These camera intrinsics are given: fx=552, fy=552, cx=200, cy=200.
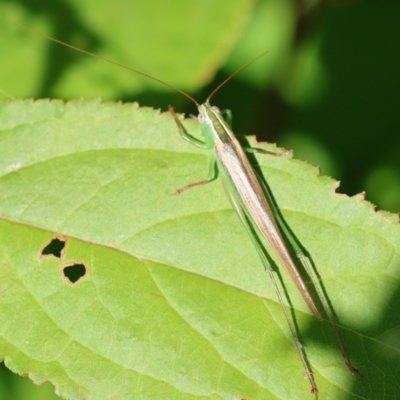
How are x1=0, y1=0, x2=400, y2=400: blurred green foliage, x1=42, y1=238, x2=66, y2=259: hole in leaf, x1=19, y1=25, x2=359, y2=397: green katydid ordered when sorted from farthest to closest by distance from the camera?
x1=0, y1=0, x2=400, y2=400: blurred green foliage, x1=42, y1=238, x2=66, y2=259: hole in leaf, x1=19, y1=25, x2=359, y2=397: green katydid

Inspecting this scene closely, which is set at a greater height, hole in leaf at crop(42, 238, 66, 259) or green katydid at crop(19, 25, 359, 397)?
green katydid at crop(19, 25, 359, 397)

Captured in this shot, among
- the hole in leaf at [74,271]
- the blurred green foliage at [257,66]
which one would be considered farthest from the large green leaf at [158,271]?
the blurred green foliage at [257,66]

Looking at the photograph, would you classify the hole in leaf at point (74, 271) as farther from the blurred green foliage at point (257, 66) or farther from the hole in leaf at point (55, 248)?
the blurred green foliage at point (257, 66)

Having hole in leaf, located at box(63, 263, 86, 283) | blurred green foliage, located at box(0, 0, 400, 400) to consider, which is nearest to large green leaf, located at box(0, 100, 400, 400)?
hole in leaf, located at box(63, 263, 86, 283)

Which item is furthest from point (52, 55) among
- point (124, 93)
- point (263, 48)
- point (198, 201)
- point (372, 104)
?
point (372, 104)

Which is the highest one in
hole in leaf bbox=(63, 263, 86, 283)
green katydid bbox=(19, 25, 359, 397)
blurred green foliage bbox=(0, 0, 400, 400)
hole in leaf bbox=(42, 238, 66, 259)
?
blurred green foliage bbox=(0, 0, 400, 400)

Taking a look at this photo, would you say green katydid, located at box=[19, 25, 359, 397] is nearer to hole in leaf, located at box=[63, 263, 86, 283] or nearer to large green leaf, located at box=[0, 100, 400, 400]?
large green leaf, located at box=[0, 100, 400, 400]

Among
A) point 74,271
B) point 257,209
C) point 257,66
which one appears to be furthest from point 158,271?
point 257,66
